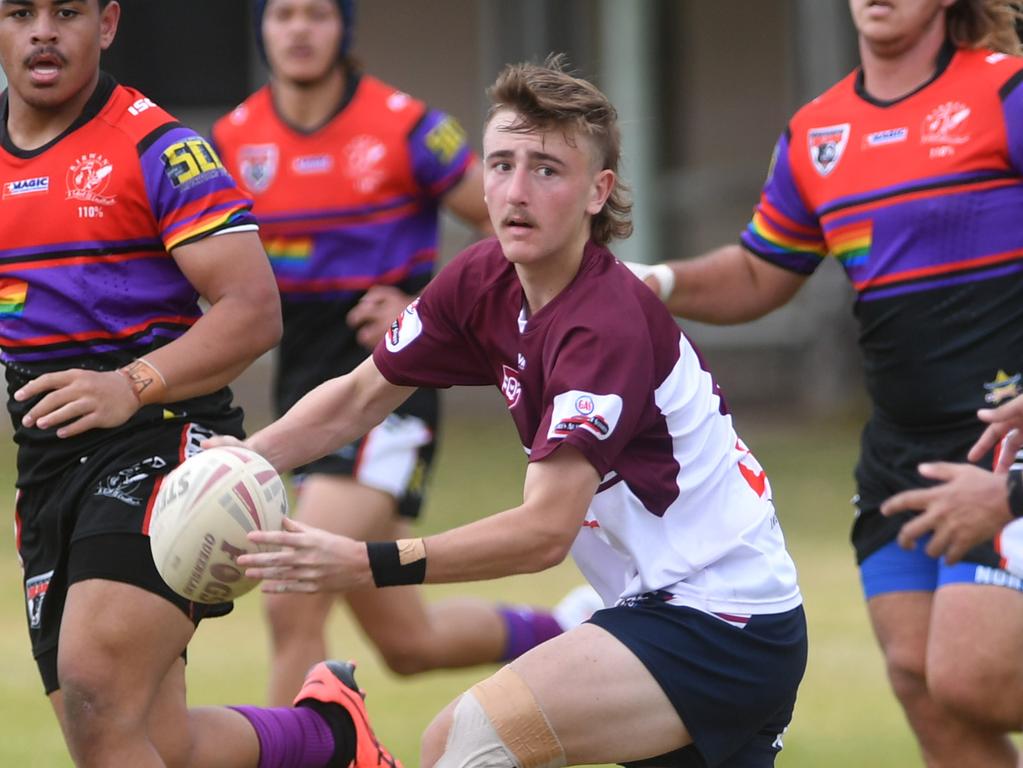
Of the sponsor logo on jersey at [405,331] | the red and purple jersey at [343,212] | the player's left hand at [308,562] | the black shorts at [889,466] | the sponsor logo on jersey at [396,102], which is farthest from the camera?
the sponsor logo on jersey at [396,102]

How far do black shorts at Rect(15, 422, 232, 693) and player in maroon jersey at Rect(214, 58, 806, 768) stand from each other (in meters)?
0.41

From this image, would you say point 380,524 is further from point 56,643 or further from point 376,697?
point 56,643

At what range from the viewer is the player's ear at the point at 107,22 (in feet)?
15.8

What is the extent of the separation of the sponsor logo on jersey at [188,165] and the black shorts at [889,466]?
77.7 inches

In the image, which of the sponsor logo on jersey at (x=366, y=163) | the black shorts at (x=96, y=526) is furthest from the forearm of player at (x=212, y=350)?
the sponsor logo on jersey at (x=366, y=163)

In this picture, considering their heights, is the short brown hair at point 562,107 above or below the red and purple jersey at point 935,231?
above

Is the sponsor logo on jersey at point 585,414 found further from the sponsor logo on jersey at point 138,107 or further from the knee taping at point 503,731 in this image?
the sponsor logo on jersey at point 138,107

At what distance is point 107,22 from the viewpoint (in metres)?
4.86

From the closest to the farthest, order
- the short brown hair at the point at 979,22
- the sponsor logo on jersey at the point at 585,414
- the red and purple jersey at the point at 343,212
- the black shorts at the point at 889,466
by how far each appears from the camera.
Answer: the sponsor logo on jersey at the point at 585,414, the black shorts at the point at 889,466, the short brown hair at the point at 979,22, the red and purple jersey at the point at 343,212

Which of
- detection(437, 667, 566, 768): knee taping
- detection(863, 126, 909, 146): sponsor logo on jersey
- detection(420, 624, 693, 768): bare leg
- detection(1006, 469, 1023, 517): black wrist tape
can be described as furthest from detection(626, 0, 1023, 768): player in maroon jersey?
detection(437, 667, 566, 768): knee taping

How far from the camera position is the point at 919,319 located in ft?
16.6

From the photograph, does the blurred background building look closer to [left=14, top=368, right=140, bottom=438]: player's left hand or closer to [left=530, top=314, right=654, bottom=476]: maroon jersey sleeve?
[left=14, top=368, right=140, bottom=438]: player's left hand

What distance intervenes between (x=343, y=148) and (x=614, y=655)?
3170 mm

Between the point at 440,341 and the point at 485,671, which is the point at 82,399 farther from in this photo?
the point at 485,671
